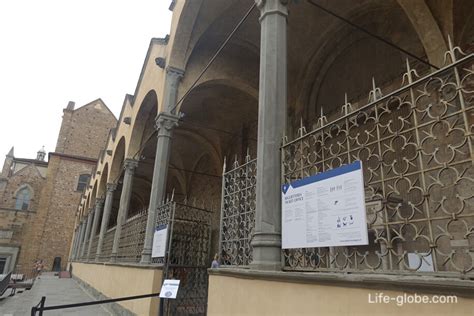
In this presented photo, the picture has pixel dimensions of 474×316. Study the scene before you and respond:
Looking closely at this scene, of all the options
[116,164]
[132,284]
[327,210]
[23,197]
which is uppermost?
[23,197]

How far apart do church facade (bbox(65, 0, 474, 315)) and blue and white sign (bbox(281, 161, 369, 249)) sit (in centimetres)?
13

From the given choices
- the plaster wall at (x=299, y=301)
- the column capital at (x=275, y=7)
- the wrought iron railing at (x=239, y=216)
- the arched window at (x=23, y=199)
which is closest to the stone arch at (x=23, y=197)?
the arched window at (x=23, y=199)

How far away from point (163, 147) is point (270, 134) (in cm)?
468

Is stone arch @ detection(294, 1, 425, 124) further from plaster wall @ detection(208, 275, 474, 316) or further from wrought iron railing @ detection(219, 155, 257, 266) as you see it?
plaster wall @ detection(208, 275, 474, 316)

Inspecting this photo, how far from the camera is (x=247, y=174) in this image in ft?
12.9

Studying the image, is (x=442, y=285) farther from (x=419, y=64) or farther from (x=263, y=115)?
(x=419, y=64)

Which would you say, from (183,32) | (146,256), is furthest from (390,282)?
(183,32)

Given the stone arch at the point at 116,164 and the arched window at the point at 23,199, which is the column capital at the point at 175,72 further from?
the arched window at the point at 23,199

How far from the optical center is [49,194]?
96.9 ft

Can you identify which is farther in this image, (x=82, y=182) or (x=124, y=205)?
(x=82, y=182)

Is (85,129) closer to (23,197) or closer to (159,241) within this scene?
(23,197)

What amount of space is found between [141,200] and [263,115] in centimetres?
2538

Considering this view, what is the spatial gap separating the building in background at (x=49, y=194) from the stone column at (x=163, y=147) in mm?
24689

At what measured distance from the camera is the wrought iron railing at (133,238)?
7871 millimetres
